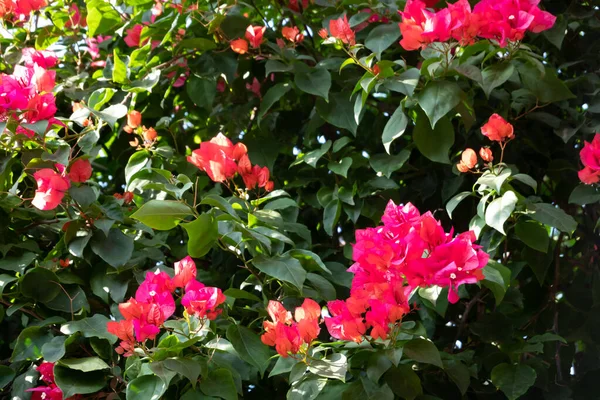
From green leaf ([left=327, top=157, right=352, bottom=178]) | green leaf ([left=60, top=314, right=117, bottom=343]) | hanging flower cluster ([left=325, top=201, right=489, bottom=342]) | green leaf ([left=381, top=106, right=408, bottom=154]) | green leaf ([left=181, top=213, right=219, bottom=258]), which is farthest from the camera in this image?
green leaf ([left=327, top=157, right=352, bottom=178])

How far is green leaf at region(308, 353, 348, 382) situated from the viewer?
1.10m

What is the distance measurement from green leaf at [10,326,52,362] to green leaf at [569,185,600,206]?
3.09 ft

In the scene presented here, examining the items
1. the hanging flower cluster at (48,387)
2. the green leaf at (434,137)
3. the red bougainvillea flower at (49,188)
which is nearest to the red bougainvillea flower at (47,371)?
the hanging flower cluster at (48,387)

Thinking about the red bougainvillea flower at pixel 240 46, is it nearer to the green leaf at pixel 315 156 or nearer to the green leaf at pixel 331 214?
the green leaf at pixel 315 156

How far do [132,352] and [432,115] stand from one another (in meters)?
0.61

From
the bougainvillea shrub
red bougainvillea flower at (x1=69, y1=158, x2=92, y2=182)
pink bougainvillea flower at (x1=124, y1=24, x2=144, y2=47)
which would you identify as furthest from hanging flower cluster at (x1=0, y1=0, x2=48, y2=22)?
red bougainvillea flower at (x1=69, y1=158, x2=92, y2=182)

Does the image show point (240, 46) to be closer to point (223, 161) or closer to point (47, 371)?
point (223, 161)

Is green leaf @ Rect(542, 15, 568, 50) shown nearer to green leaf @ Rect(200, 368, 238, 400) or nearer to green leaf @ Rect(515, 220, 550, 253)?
green leaf @ Rect(515, 220, 550, 253)

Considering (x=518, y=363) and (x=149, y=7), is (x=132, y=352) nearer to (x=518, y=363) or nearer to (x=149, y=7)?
(x=518, y=363)

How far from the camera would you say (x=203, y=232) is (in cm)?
124

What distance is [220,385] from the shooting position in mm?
1188

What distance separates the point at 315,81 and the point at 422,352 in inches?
25.7

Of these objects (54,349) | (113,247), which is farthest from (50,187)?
(54,349)

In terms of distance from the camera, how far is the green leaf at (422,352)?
3.79 feet
